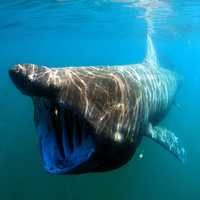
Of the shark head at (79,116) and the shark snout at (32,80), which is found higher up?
the shark snout at (32,80)

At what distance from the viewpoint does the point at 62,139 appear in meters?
4.59

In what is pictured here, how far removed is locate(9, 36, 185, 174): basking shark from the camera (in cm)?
376

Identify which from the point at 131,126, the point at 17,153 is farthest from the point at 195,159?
the point at 131,126

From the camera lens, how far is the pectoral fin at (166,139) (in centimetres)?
665

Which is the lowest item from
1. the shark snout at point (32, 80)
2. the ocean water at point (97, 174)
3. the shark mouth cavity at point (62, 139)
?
the ocean water at point (97, 174)

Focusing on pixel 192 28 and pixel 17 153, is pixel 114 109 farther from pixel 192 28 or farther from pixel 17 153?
pixel 192 28

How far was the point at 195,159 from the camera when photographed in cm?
1741

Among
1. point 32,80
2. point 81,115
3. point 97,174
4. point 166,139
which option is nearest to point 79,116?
point 81,115

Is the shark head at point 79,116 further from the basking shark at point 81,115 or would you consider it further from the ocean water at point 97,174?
the ocean water at point 97,174

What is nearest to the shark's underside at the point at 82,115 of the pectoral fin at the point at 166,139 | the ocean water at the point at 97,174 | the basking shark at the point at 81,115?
the basking shark at the point at 81,115

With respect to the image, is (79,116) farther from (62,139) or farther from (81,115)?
(62,139)

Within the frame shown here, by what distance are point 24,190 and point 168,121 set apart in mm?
11894

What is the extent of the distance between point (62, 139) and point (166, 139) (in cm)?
342

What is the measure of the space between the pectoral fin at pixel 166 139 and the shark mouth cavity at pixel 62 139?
7.41 ft
